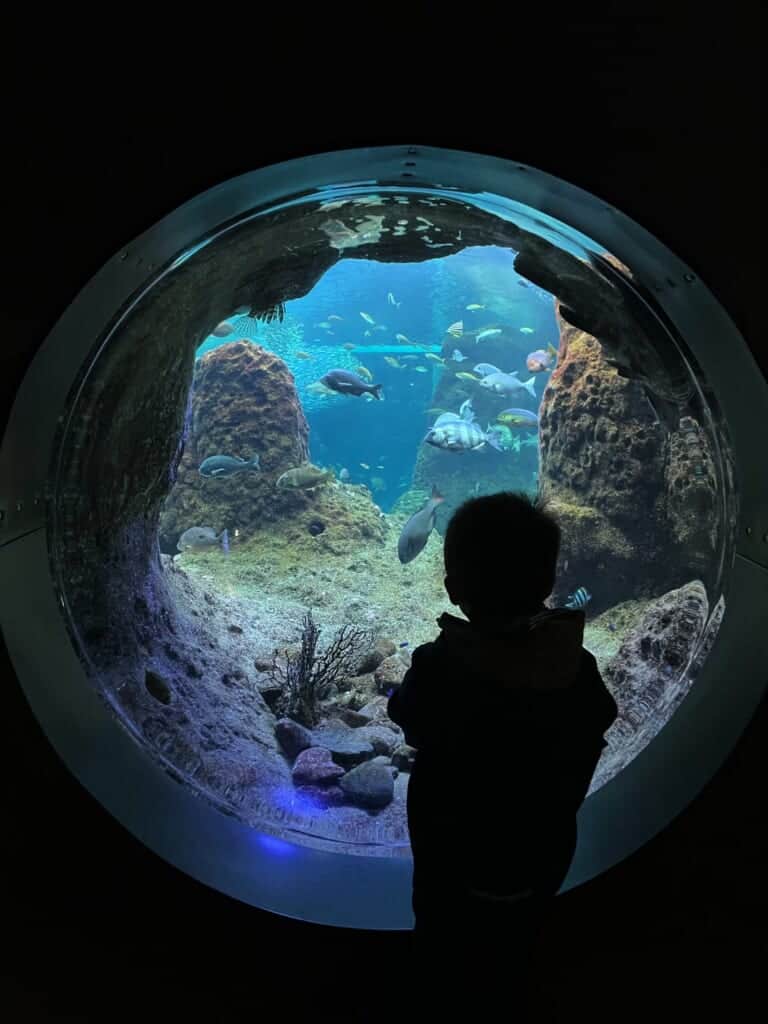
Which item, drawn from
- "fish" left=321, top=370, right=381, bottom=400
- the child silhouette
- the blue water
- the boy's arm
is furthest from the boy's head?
the blue water

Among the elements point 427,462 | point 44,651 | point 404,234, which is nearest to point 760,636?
point 44,651

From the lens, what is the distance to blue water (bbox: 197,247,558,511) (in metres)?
23.0

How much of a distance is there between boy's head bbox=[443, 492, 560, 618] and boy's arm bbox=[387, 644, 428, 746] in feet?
0.56

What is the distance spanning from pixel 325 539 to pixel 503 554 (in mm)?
8961

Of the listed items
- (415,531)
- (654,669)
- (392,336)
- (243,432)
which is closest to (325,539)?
(243,432)

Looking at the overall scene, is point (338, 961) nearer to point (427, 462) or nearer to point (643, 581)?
point (643, 581)

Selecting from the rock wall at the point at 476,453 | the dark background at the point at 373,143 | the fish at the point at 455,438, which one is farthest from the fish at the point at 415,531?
the rock wall at the point at 476,453

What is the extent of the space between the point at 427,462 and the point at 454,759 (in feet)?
61.4

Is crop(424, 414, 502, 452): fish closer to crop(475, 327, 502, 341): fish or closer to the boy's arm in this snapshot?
crop(475, 327, 502, 341): fish

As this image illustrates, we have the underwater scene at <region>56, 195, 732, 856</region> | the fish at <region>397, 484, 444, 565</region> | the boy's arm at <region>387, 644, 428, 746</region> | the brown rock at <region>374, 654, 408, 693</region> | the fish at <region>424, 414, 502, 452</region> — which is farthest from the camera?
the fish at <region>424, 414, 502, 452</region>

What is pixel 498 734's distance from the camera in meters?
1.32

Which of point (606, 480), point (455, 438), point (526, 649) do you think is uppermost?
point (455, 438)

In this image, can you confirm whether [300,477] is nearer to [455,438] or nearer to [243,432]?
[455,438]

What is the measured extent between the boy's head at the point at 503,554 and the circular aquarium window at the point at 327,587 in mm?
38
